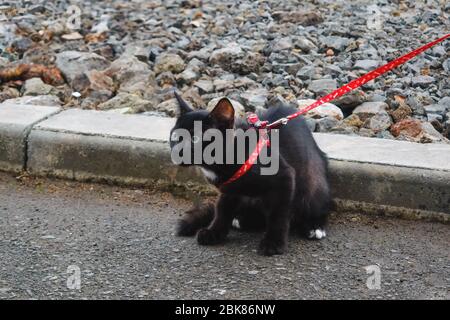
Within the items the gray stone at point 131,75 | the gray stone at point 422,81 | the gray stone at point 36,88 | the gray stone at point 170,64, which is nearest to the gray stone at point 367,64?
the gray stone at point 422,81

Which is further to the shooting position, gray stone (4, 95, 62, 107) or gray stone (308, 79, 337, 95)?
gray stone (308, 79, 337, 95)

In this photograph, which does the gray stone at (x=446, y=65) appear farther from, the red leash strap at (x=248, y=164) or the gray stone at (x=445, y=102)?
the red leash strap at (x=248, y=164)

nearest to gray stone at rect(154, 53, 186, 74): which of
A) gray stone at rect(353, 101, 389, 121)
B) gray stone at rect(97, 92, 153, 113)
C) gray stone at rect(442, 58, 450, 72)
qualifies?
gray stone at rect(97, 92, 153, 113)

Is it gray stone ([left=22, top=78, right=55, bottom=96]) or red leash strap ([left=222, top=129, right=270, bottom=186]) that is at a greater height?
red leash strap ([left=222, top=129, right=270, bottom=186])

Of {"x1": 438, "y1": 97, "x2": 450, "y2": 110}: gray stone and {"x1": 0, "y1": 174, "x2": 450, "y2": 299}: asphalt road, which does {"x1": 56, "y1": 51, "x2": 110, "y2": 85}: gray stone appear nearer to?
{"x1": 0, "y1": 174, "x2": 450, "y2": 299}: asphalt road

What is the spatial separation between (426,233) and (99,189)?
6.14 ft

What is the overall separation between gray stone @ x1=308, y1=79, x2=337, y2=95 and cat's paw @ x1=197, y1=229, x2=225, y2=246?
2.23m

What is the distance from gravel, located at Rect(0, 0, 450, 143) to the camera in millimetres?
5254

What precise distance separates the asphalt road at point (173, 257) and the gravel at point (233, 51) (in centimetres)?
119

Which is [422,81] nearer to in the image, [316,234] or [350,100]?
[350,100]

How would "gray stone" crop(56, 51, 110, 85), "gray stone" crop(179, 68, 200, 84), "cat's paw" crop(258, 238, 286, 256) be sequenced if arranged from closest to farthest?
1. "cat's paw" crop(258, 238, 286, 256)
2. "gray stone" crop(179, 68, 200, 84)
3. "gray stone" crop(56, 51, 110, 85)

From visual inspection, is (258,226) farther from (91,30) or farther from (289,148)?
(91,30)

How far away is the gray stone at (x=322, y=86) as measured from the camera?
5281 mm

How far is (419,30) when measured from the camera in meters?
7.04
